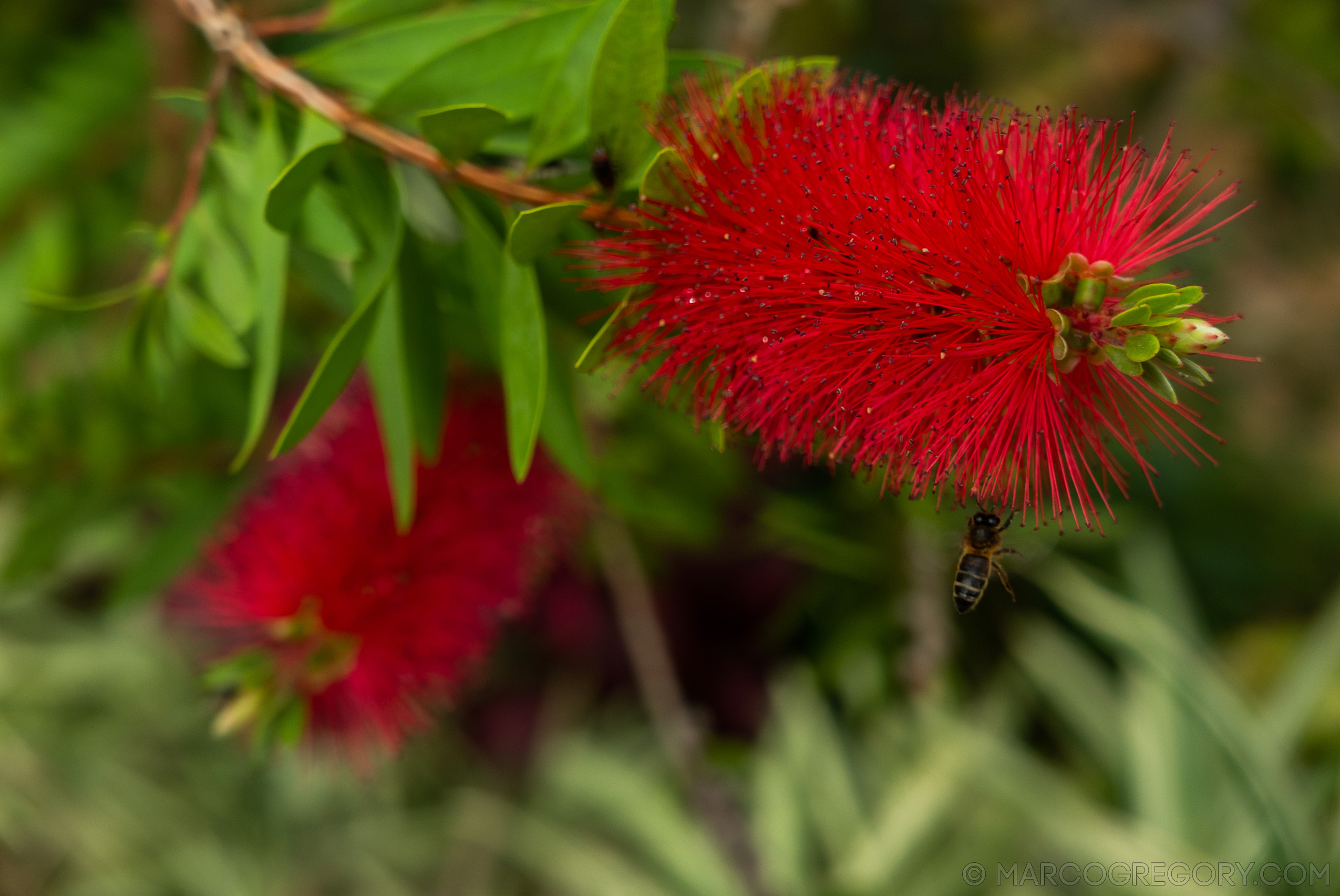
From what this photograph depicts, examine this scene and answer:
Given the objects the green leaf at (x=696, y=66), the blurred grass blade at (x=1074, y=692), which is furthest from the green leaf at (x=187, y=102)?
the blurred grass blade at (x=1074, y=692)

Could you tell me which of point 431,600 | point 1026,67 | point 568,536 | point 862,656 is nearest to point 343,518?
point 431,600

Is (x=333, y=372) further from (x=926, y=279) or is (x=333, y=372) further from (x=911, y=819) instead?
(x=911, y=819)

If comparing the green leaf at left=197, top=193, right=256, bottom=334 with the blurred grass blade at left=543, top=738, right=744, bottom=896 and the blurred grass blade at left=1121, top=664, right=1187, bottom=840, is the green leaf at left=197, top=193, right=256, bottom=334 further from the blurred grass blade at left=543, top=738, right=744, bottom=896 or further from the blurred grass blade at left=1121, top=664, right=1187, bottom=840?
the blurred grass blade at left=1121, top=664, right=1187, bottom=840

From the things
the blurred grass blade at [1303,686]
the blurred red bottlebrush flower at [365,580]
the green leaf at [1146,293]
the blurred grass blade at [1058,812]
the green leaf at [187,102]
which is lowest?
the blurred grass blade at [1058,812]

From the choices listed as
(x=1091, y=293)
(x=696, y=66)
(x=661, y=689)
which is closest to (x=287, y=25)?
(x=696, y=66)

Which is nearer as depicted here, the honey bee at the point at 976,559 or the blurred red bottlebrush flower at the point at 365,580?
the honey bee at the point at 976,559

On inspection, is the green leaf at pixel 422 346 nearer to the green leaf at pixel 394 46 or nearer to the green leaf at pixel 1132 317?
the green leaf at pixel 394 46

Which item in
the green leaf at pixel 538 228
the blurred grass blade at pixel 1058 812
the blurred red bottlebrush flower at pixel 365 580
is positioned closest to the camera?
the green leaf at pixel 538 228

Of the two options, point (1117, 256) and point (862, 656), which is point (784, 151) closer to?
point (1117, 256)
